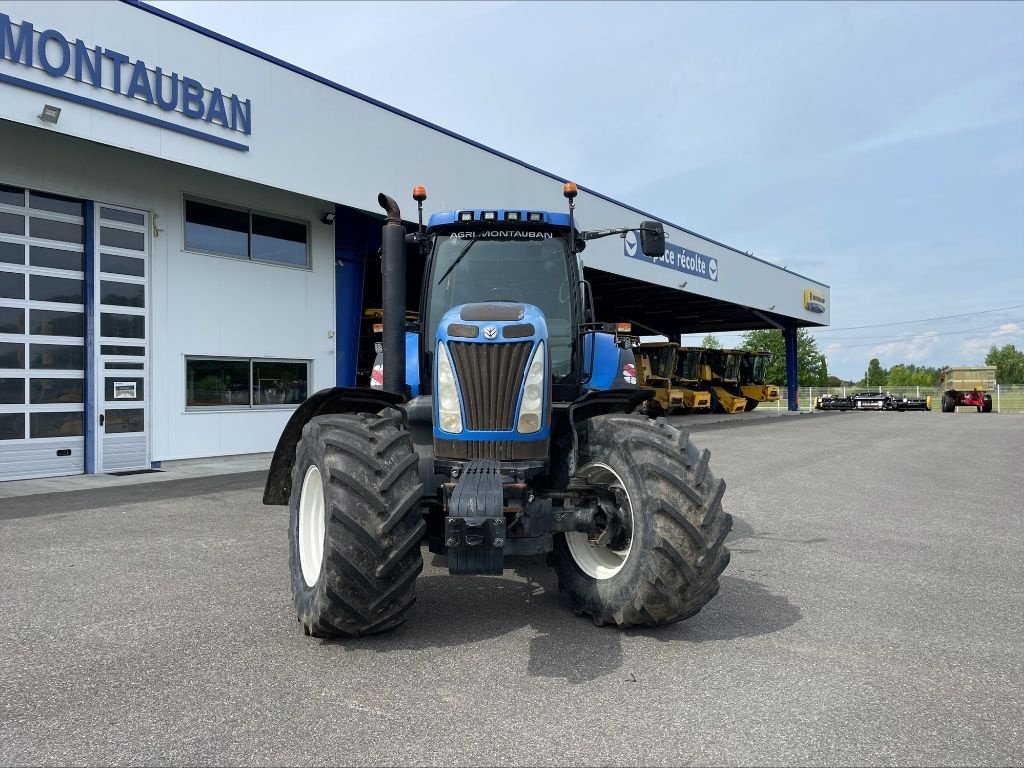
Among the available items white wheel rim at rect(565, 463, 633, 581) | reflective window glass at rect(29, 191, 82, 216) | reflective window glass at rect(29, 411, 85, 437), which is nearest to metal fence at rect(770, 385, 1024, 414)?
reflective window glass at rect(29, 411, 85, 437)

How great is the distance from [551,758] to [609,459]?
1.68 meters

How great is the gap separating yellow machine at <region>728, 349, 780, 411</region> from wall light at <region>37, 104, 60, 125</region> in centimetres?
3149

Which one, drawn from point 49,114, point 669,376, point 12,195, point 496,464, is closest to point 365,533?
point 496,464

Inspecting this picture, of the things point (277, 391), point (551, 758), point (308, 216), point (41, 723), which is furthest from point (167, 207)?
point (551, 758)

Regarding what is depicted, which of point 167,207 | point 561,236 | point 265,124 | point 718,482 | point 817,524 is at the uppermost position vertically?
point 265,124

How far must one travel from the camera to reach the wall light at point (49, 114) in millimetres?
9570

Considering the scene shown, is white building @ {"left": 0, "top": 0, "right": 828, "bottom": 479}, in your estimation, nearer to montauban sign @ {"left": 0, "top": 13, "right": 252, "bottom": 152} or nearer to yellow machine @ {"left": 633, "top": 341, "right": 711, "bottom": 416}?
montauban sign @ {"left": 0, "top": 13, "right": 252, "bottom": 152}

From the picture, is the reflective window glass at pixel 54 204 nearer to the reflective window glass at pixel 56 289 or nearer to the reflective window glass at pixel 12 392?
the reflective window glass at pixel 56 289

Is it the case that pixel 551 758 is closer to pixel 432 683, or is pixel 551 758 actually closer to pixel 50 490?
pixel 432 683

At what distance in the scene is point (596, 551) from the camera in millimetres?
4234

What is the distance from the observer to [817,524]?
289 inches

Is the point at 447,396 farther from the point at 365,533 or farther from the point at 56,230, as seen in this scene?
the point at 56,230

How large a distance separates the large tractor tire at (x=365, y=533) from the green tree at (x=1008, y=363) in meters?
123

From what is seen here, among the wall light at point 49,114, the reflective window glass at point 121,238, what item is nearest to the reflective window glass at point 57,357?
the reflective window glass at point 121,238
